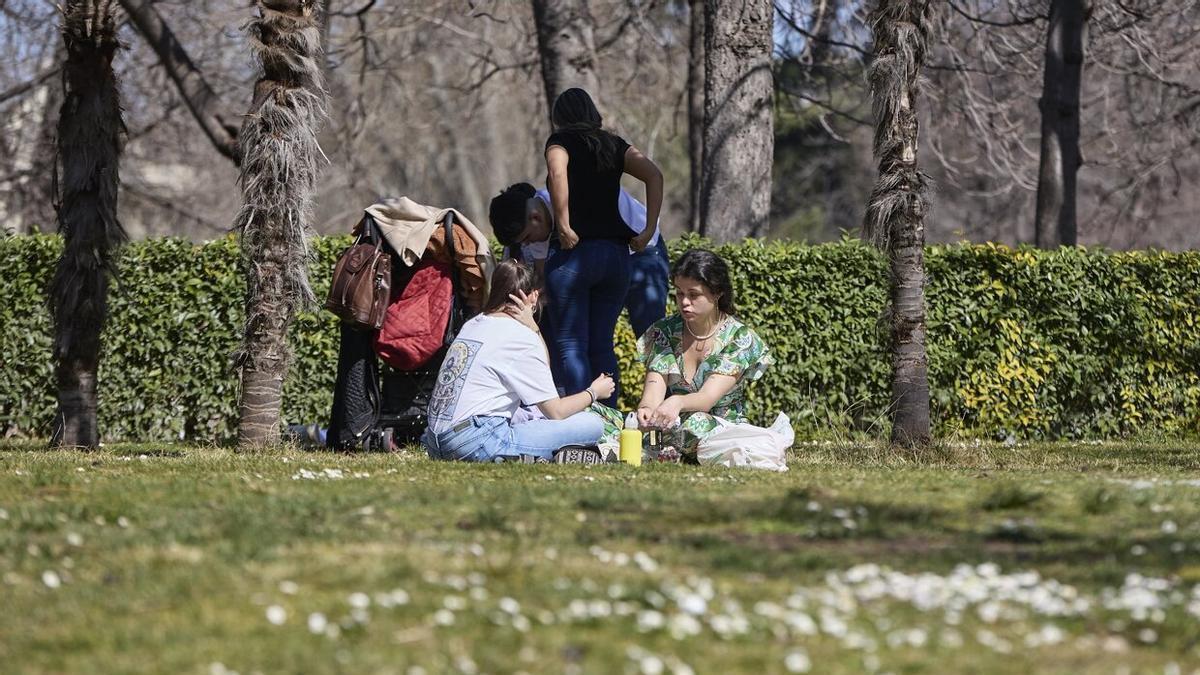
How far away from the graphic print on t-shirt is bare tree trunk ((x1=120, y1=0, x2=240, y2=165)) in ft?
17.8

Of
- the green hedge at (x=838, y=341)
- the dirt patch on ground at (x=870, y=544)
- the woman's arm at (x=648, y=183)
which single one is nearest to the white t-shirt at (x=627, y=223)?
the woman's arm at (x=648, y=183)

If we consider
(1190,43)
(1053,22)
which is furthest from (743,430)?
(1190,43)

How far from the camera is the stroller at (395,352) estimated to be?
8.64 meters

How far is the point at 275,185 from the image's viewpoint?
8211 mm

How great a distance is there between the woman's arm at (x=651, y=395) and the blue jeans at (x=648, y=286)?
1.11 m

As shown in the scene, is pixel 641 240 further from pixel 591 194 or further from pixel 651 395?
pixel 651 395

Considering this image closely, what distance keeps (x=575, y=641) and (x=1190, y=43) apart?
54.0ft

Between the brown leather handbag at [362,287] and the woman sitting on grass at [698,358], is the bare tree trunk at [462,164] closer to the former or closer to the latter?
the brown leather handbag at [362,287]

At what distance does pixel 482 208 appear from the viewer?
35781 millimetres

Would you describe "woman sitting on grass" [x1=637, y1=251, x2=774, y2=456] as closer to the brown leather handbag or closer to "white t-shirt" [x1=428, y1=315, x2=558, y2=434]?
"white t-shirt" [x1=428, y1=315, x2=558, y2=434]

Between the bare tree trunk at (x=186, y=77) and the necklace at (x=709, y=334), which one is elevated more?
the bare tree trunk at (x=186, y=77)

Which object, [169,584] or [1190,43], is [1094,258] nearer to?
[1190,43]

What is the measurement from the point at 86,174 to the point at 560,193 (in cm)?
282

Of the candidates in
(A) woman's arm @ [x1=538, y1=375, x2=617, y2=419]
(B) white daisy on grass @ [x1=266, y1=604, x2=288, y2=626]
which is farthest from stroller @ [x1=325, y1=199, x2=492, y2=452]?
(B) white daisy on grass @ [x1=266, y1=604, x2=288, y2=626]
